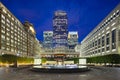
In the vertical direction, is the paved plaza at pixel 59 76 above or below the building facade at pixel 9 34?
below

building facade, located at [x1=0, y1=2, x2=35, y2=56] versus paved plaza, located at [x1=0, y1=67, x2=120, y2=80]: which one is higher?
building facade, located at [x1=0, y1=2, x2=35, y2=56]

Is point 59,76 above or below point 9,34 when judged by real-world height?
below

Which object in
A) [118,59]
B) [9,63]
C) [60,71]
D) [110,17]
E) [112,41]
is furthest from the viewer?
[110,17]

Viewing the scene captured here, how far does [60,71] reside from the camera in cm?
4756

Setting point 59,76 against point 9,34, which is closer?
point 59,76

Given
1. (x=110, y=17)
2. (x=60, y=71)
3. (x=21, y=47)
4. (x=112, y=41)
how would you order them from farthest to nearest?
1. (x=21, y=47)
2. (x=110, y=17)
3. (x=112, y=41)
4. (x=60, y=71)

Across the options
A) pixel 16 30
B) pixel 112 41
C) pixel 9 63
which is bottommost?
pixel 9 63

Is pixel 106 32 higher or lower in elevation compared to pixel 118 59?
higher

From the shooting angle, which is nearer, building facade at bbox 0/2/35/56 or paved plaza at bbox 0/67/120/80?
paved plaza at bbox 0/67/120/80

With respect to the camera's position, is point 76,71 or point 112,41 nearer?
point 76,71

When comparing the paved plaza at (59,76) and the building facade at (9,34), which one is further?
the building facade at (9,34)

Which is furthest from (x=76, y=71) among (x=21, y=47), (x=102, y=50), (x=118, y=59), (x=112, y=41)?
(x=21, y=47)

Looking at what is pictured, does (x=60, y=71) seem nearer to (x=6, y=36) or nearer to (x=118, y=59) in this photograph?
(x=118, y=59)

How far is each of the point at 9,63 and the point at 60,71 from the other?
252 ft
